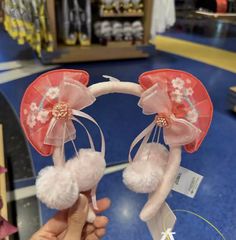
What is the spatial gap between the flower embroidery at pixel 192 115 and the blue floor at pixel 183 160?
0.71 meters

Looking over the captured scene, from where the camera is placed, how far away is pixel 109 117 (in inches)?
71.5

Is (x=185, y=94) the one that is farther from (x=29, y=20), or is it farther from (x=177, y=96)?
(x=29, y=20)

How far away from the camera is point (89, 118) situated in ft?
1.46

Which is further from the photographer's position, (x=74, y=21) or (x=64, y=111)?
(x=74, y=21)

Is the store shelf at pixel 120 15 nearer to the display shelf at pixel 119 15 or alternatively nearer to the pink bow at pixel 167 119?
the display shelf at pixel 119 15

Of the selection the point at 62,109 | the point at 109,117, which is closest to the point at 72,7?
the point at 109,117

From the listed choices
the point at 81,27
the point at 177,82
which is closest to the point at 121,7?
the point at 81,27

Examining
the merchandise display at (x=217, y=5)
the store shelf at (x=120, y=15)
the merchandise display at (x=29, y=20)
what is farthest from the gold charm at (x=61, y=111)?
the store shelf at (x=120, y=15)

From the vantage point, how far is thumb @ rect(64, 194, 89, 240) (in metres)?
0.46

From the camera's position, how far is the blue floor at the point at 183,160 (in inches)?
42.2

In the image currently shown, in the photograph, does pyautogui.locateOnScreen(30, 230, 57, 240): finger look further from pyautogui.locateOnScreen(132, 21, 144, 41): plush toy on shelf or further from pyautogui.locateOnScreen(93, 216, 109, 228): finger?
pyautogui.locateOnScreen(132, 21, 144, 41): plush toy on shelf

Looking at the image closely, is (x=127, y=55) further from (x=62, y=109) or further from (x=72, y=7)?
(x=62, y=109)

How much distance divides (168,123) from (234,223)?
84cm

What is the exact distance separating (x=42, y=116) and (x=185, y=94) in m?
0.22
